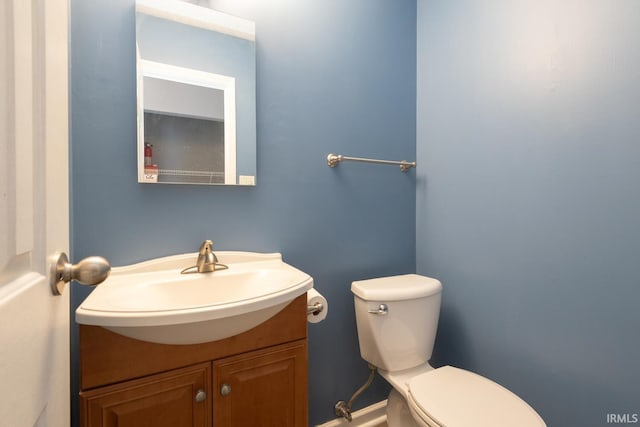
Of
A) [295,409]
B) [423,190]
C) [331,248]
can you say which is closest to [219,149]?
[331,248]

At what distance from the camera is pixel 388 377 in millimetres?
1225

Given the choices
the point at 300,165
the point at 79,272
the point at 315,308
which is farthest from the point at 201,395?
the point at 300,165

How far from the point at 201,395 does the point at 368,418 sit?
3.46 feet

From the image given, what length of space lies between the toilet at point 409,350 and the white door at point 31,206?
38.5 inches

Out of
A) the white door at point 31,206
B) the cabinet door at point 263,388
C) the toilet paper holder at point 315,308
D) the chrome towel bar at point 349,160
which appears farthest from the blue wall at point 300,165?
the white door at point 31,206

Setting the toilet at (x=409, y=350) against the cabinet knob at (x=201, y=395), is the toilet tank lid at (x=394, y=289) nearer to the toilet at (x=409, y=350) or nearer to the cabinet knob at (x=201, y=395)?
the toilet at (x=409, y=350)

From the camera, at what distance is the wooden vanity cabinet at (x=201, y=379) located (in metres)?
0.66

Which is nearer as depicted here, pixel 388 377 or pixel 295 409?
pixel 295 409

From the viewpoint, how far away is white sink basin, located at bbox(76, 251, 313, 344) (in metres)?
0.64

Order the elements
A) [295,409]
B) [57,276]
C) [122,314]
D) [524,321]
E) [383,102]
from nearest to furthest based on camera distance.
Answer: [57,276] → [122,314] → [295,409] → [524,321] → [383,102]

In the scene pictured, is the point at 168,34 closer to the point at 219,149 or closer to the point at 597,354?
the point at 219,149

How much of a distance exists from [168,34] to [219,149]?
0.42 m

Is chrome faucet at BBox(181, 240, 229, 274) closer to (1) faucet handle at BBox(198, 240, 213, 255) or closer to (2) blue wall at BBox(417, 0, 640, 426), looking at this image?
(1) faucet handle at BBox(198, 240, 213, 255)

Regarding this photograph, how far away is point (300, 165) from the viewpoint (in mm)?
1268
